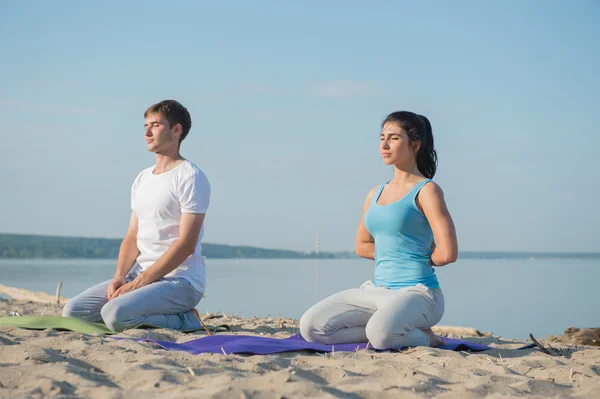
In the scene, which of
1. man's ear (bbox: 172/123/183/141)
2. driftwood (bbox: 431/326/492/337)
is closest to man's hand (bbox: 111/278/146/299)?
man's ear (bbox: 172/123/183/141)

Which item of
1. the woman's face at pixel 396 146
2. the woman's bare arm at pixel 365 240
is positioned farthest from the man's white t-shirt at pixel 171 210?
the woman's face at pixel 396 146

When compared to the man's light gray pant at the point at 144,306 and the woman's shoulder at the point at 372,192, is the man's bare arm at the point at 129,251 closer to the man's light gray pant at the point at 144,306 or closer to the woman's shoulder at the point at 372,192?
the man's light gray pant at the point at 144,306

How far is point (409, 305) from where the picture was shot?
4.59 metres

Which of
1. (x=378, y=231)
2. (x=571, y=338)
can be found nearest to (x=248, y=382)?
(x=378, y=231)

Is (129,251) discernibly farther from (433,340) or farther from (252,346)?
(433,340)

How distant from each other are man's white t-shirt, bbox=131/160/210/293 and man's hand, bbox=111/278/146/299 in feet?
0.58

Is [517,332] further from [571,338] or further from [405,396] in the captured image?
[405,396]

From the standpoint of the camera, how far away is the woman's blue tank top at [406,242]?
189 inches

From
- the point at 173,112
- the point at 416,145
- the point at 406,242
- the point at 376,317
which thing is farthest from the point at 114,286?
the point at 416,145

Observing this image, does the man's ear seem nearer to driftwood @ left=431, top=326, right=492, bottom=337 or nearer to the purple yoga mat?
the purple yoga mat

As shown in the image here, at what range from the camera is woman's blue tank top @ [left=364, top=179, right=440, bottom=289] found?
480 cm

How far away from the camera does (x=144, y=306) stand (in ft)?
17.7

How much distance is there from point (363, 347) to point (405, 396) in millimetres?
1555

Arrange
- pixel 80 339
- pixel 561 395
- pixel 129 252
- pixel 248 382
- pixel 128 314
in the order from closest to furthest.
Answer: pixel 248 382, pixel 561 395, pixel 80 339, pixel 128 314, pixel 129 252
